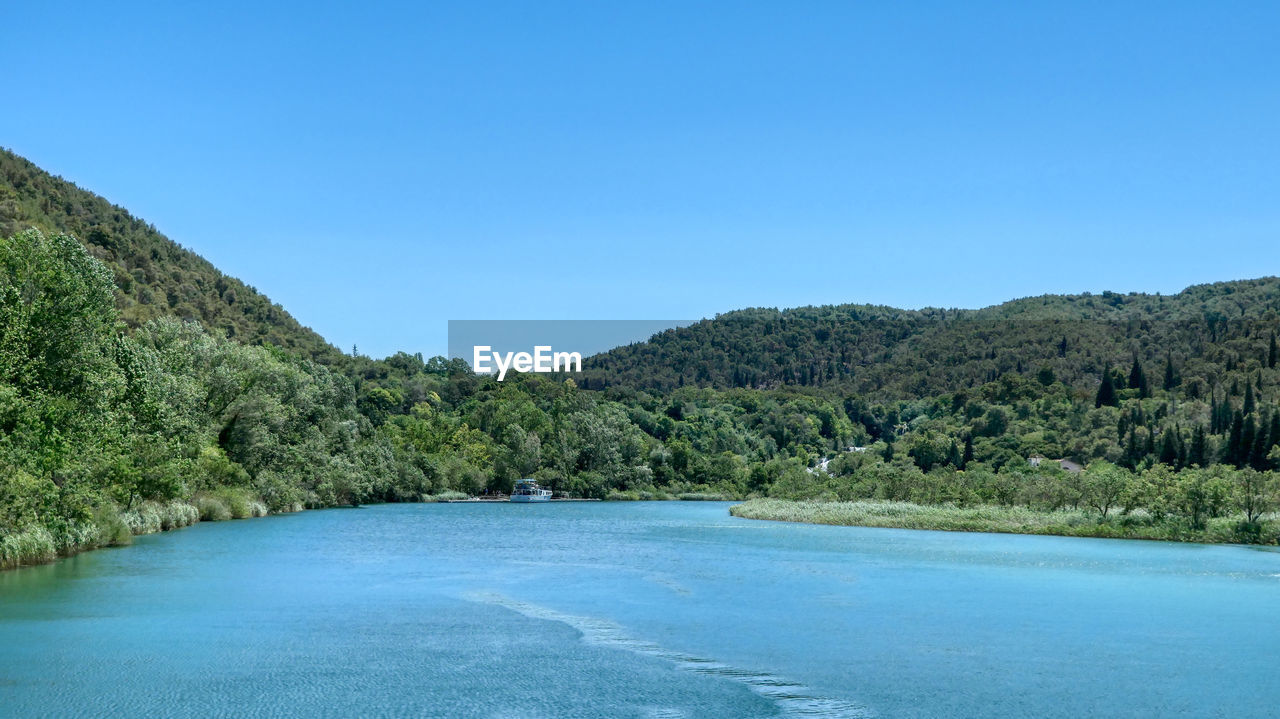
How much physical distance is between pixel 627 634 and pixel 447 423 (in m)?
103

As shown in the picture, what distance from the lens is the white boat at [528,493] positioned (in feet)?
366

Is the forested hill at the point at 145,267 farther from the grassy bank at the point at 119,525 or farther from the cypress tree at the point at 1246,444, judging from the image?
the cypress tree at the point at 1246,444

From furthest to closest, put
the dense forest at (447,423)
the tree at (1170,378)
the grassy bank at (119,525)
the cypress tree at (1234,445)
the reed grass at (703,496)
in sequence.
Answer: the tree at (1170,378), the reed grass at (703,496), the cypress tree at (1234,445), the dense forest at (447,423), the grassy bank at (119,525)

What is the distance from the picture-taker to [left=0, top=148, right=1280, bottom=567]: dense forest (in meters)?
39.3

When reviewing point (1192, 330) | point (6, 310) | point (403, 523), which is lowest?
point (403, 523)

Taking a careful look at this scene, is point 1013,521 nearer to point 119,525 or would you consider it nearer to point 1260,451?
point 1260,451

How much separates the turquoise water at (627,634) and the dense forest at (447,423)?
5.50 metres

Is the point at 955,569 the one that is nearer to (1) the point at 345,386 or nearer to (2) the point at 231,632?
(2) the point at 231,632

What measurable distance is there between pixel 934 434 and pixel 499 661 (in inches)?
4525

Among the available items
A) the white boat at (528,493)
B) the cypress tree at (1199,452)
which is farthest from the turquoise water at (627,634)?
the white boat at (528,493)

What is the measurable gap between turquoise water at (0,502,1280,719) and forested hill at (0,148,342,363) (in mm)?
67109

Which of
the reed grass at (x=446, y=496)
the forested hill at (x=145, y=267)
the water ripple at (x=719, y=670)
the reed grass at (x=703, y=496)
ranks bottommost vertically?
the reed grass at (x=703, y=496)

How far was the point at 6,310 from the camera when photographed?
36.9 metres

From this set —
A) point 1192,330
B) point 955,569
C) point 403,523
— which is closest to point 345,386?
point 403,523
